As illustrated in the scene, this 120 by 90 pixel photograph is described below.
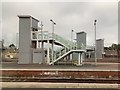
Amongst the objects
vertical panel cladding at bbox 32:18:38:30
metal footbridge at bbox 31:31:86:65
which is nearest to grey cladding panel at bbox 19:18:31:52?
vertical panel cladding at bbox 32:18:38:30

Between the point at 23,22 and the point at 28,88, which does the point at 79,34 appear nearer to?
the point at 23,22

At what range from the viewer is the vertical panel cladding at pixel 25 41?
5525 centimetres

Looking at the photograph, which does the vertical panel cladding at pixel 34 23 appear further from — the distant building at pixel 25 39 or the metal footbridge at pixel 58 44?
the metal footbridge at pixel 58 44

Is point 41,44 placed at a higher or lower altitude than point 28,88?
higher

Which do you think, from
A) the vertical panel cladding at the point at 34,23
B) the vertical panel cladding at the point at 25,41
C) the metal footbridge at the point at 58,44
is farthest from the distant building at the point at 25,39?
the metal footbridge at the point at 58,44

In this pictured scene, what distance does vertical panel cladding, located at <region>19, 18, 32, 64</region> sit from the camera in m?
55.2

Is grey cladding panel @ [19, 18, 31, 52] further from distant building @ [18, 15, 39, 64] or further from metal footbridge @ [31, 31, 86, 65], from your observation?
metal footbridge @ [31, 31, 86, 65]

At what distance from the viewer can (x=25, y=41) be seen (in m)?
55.7

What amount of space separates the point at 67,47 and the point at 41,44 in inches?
265

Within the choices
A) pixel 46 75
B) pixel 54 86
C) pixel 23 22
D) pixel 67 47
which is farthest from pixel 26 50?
pixel 54 86

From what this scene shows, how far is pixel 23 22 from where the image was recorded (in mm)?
56938

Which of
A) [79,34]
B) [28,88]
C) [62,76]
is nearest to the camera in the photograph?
[28,88]

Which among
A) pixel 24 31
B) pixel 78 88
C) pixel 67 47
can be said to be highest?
pixel 24 31

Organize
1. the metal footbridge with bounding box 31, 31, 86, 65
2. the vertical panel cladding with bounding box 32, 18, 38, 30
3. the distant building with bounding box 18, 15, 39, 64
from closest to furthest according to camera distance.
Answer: the metal footbridge with bounding box 31, 31, 86, 65 < the distant building with bounding box 18, 15, 39, 64 < the vertical panel cladding with bounding box 32, 18, 38, 30
